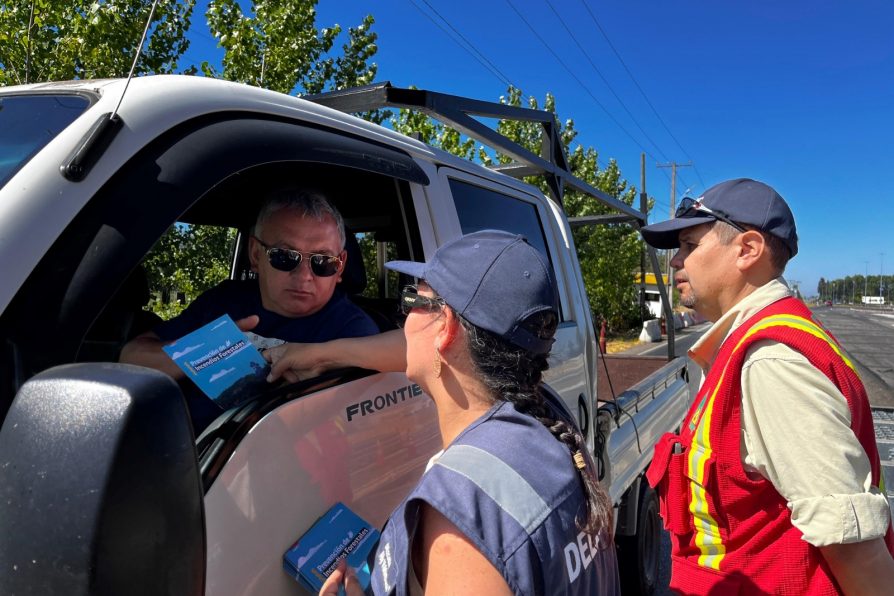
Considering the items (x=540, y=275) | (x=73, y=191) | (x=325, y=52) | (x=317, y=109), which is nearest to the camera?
(x=73, y=191)

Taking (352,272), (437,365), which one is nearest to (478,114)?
(352,272)

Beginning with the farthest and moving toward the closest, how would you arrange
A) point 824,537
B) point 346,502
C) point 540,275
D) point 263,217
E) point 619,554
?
point 619,554
point 263,217
point 346,502
point 824,537
point 540,275

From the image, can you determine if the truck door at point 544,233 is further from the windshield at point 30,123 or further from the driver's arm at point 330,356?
the windshield at point 30,123

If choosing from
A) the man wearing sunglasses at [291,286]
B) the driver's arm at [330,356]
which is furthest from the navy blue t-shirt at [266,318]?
the driver's arm at [330,356]

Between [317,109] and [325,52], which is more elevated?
[325,52]

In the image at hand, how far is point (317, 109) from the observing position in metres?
1.74

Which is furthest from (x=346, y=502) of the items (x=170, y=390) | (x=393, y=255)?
(x=393, y=255)

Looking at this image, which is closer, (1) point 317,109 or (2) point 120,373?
(2) point 120,373

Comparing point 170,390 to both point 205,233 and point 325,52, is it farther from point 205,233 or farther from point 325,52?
point 325,52

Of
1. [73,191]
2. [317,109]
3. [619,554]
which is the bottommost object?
[619,554]

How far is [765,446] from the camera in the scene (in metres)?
1.50

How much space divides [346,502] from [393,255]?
6.97 feet

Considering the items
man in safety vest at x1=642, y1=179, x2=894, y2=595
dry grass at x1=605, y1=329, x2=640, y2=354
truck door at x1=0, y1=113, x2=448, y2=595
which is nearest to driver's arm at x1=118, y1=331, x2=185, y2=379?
truck door at x1=0, y1=113, x2=448, y2=595

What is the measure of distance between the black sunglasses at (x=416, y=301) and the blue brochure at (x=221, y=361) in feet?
1.36
